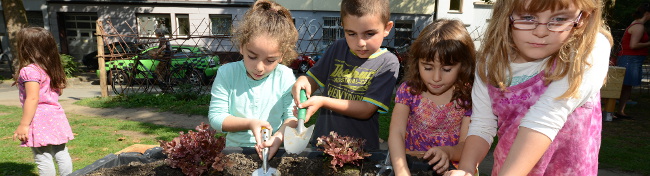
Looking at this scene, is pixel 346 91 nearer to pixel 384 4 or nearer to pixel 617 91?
pixel 384 4

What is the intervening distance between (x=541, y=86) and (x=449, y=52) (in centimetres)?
38

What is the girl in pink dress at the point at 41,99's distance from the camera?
8.89 feet

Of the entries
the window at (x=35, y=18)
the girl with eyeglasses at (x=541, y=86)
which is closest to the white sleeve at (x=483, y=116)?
the girl with eyeglasses at (x=541, y=86)

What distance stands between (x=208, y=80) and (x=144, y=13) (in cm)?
1014

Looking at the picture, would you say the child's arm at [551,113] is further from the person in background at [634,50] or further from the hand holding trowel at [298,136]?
the person in background at [634,50]

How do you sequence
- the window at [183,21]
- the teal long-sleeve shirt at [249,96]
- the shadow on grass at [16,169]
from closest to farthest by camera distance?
the teal long-sleeve shirt at [249,96] → the shadow on grass at [16,169] → the window at [183,21]

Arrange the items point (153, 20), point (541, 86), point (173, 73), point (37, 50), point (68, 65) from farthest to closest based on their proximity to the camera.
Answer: point (153, 20) < point (68, 65) < point (173, 73) < point (37, 50) < point (541, 86)

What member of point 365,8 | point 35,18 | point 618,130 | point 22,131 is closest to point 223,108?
point 365,8

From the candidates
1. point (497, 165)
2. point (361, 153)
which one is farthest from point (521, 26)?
point (361, 153)

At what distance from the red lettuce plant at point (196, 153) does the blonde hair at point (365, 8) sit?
81 cm

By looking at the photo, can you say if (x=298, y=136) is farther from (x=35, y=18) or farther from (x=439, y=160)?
(x=35, y=18)

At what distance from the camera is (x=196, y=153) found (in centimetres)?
169

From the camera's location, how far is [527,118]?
1232 mm

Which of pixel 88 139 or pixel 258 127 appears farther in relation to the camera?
pixel 88 139
